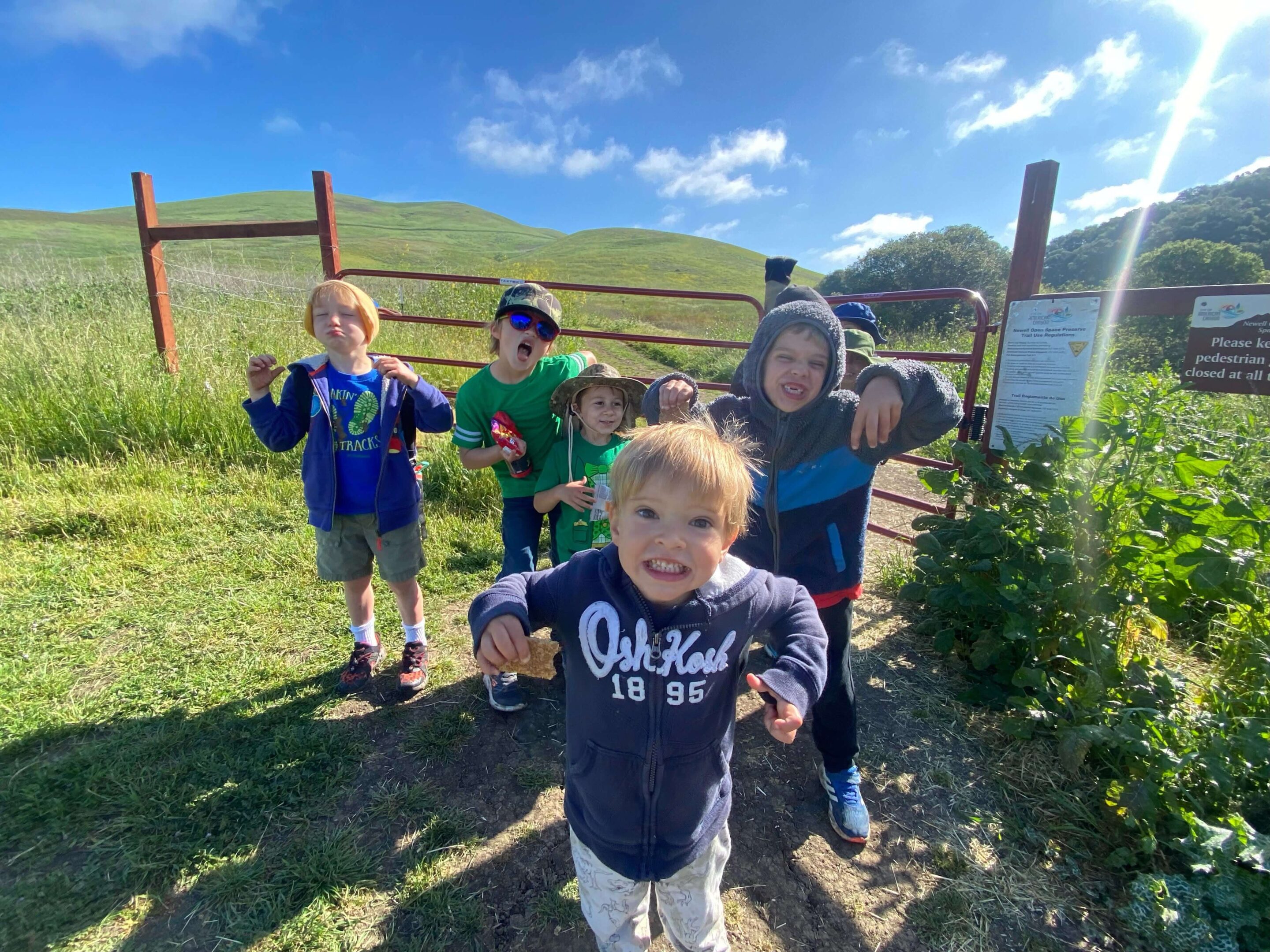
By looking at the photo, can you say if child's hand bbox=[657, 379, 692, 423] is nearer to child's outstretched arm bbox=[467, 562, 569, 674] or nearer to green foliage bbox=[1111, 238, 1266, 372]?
A: child's outstretched arm bbox=[467, 562, 569, 674]

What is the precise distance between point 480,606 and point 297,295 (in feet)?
40.4

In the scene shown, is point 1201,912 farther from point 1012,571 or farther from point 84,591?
point 84,591

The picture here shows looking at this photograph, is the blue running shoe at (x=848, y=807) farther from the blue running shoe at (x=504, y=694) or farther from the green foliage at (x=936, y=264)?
the green foliage at (x=936, y=264)

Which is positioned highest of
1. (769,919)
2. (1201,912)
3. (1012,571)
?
(1012,571)

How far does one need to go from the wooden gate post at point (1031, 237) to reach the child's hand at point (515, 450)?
230cm

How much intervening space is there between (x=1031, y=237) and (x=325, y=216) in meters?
5.20

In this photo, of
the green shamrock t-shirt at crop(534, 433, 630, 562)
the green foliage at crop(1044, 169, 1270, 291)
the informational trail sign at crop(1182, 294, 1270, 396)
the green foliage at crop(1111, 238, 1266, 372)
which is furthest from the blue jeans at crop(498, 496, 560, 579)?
the green foliage at crop(1044, 169, 1270, 291)

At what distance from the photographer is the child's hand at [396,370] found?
245 cm

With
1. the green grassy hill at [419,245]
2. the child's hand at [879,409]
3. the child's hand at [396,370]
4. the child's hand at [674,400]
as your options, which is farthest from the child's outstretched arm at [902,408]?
the green grassy hill at [419,245]

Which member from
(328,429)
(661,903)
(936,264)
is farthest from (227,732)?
(936,264)

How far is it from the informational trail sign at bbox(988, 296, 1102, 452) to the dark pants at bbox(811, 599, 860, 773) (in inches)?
56.8

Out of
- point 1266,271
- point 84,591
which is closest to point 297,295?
point 84,591

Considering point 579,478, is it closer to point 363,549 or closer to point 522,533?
point 522,533

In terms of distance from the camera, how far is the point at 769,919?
5.80 ft
